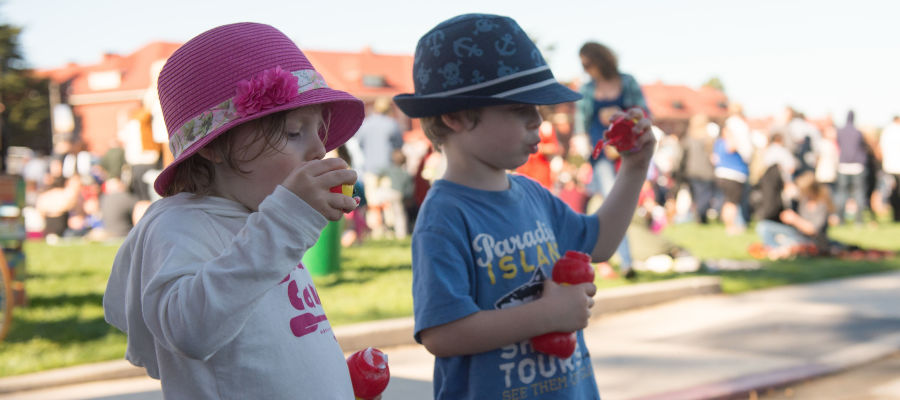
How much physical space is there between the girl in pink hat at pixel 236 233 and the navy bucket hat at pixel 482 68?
0.54 m

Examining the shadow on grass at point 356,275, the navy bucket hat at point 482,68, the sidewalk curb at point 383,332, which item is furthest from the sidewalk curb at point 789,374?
the shadow on grass at point 356,275

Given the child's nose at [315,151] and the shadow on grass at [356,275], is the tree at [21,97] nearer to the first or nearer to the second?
the shadow on grass at [356,275]

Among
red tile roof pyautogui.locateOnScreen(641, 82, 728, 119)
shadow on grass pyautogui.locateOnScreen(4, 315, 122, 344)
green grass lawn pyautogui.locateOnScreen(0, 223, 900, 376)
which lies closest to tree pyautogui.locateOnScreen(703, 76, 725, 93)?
red tile roof pyautogui.locateOnScreen(641, 82, 728, 119)

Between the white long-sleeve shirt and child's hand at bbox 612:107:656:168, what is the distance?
1.09m

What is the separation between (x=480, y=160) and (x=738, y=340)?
3.82 meters

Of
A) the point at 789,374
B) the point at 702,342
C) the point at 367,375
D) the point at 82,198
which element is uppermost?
the point at 367,375

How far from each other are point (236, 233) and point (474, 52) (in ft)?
3.01

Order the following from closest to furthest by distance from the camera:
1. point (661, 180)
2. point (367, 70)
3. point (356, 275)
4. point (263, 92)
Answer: point (263, 92) < point (356, 275) < point (661, 180) < point (367, 70)

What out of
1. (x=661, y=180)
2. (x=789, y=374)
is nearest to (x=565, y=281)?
(x=789, y=374)

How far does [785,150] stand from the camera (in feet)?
48.3

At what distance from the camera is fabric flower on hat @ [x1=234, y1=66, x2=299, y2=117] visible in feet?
5.29

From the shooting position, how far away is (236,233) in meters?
1.65

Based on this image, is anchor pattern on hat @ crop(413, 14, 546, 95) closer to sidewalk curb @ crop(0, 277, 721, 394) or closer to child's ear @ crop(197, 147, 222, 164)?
child's ear @ crop(197, 147, 222, 164)

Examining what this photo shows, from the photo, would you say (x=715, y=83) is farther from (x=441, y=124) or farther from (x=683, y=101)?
(x=441, y=124)
